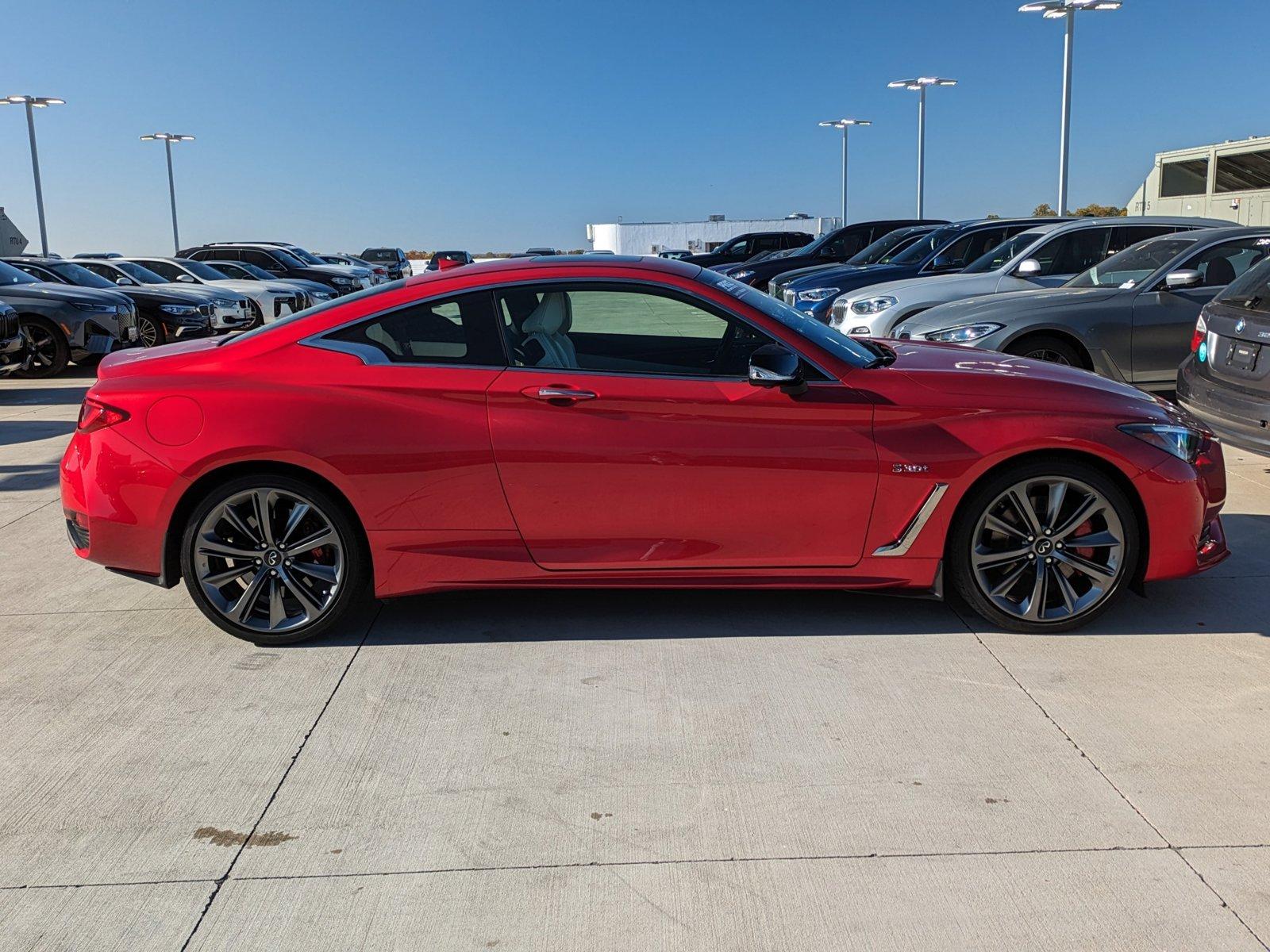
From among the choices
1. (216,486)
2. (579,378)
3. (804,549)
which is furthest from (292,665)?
(804,549)

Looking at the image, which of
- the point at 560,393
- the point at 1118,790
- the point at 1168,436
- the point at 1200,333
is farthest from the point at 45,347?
the point at 1118,790

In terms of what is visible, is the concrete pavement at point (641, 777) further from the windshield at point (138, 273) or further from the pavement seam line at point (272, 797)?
the windshield at point (138, 273)

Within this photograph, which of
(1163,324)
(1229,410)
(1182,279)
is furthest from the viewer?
(1163,324)

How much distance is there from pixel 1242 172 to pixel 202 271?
38.0m

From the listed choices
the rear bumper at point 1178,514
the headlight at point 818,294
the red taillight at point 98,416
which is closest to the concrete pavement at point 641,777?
the rear bumper at point 1178,514

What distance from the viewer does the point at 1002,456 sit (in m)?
4.55

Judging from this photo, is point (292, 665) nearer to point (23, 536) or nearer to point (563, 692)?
point (563, 692)

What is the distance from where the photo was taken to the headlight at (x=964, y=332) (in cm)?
884

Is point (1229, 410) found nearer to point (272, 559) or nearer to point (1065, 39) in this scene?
point (272, 559)

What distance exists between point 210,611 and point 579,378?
69.1 inches

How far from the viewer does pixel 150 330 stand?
17.5 meters

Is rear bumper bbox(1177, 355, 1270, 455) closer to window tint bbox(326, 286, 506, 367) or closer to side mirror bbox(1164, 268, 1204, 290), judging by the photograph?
side mirror bbox(1164, 268, 1204, 290)

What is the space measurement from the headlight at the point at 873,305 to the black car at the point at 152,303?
33.5 ft

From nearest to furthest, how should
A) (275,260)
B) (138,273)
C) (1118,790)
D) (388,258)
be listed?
(1118,790) → (138,273) → (275,260) → (388,258)
